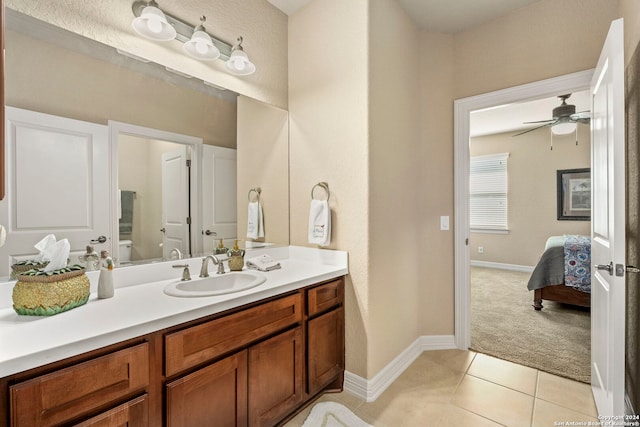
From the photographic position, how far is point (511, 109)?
4.36 metres

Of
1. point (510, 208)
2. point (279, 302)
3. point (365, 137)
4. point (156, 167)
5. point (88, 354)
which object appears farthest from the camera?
point (510, 208)

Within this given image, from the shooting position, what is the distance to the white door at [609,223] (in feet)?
4.36

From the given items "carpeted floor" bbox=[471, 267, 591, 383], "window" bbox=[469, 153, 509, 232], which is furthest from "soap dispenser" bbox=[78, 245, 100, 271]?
"window" bbox=[469, 153, 509, 232]

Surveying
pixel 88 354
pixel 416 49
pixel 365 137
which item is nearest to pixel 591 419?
pixel 365 137

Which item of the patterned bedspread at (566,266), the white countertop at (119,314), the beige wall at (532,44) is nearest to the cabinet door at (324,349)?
the white countertop at (119,314)

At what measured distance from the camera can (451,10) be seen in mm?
2346

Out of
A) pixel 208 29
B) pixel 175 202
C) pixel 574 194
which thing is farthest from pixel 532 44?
pixel 574 194

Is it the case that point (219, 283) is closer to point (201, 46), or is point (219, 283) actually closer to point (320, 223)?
point (320, 223)

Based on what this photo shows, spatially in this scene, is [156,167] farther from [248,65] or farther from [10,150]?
[248,65]

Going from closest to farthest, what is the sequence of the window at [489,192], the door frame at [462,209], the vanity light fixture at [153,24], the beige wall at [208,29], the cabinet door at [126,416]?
the cabinet door at [126,416]
the beige wall at [208,29]
the vanity light fixture at [153,24]
the door frame at [462,209]
the window at [489,192]

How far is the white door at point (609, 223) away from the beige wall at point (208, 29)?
1882mm

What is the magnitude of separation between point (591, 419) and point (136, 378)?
2.34m

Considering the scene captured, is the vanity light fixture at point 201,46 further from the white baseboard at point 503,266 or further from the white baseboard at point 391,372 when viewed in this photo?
the white baseboard at point 503,266

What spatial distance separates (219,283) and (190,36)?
1.42 metres
